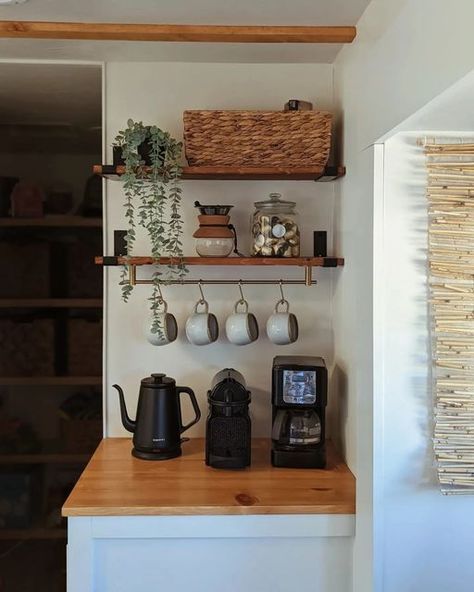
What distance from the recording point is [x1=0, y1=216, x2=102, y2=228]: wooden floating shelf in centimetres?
306

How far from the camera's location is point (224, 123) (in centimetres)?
203

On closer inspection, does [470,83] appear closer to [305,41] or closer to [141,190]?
[305,41]

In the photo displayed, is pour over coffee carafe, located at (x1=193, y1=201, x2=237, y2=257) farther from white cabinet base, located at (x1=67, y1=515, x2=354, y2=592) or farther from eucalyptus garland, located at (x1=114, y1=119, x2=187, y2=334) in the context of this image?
white cabinet base, located at (x1=67, y1=515, x2=354, y2=592)

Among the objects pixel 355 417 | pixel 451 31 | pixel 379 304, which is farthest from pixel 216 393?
pixel 451 31

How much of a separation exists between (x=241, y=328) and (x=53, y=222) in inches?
52.3

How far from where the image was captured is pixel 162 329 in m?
2.14

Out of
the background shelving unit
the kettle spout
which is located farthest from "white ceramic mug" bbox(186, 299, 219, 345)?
the background shelving unit

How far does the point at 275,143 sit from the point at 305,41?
31 centimetres

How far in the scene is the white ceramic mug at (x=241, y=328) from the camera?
217 centimetres

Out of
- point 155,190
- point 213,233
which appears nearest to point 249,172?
point 213,233

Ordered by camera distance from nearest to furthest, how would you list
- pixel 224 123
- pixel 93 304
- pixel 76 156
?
pixel 224 123
pixel 93 304
pixel 76 156

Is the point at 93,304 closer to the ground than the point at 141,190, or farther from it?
closer to the ground

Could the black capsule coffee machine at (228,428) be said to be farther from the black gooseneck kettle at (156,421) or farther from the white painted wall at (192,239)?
the white painted wall at (192,239)

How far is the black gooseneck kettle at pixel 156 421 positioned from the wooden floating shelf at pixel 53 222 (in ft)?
3.88
